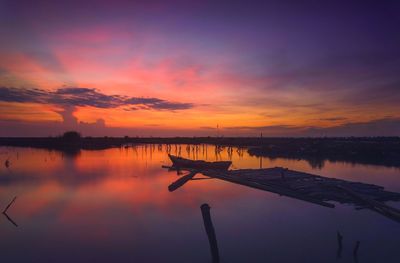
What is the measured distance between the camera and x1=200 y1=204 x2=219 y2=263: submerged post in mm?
8328

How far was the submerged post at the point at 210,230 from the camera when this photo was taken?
833cm

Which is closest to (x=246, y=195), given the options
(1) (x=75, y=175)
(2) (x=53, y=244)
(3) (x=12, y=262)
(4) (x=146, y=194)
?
(4) (x=146, y=194)

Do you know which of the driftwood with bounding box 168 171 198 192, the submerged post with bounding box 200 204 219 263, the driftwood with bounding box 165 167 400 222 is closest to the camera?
the submerged post with bounding box 200 204 219 263

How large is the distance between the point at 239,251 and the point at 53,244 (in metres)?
6.30

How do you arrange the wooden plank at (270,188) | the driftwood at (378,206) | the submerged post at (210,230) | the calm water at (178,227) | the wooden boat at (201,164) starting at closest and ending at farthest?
the submerged post at (210,230), the calm water at (178,227), the driftwood at (378,206), the wooden plank at (270,188), the wooden boat at (201,164)

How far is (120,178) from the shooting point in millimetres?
24344

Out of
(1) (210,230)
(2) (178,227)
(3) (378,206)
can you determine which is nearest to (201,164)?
(2) (178,227)

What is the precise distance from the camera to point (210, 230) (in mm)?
8492

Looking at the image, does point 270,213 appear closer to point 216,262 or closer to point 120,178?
point 216,262

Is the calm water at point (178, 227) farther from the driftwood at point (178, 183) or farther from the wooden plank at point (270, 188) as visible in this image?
the wooden plank at point (270, 188)

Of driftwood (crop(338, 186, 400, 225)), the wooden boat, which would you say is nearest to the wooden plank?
driftwood (crop(338, 186, 400, 225))

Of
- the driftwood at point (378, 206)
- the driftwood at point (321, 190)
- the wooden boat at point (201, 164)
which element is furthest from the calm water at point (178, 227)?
the wooden boat at point (201, 164)

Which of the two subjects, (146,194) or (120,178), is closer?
(146,194)

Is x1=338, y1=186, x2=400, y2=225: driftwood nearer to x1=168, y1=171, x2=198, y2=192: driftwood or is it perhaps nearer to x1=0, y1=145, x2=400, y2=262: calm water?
x1=0, y1=145, x2=400, y2=262: calm water
